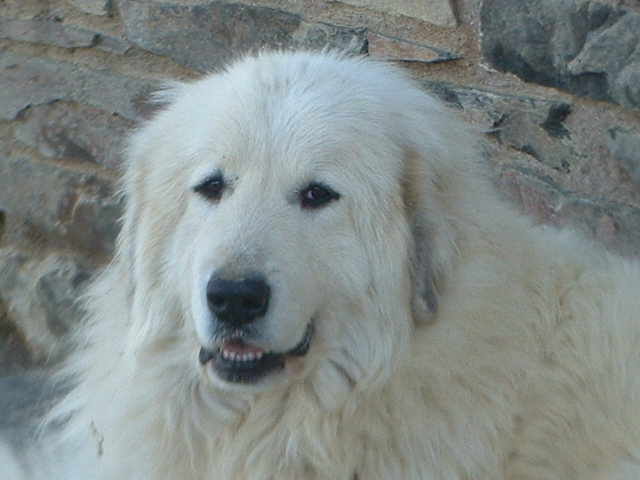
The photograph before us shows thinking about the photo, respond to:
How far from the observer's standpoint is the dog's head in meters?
2.69

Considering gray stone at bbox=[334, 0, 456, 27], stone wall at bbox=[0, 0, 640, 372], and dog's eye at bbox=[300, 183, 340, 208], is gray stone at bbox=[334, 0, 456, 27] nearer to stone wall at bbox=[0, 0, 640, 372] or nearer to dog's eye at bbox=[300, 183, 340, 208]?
stone wall at bbox=[0, 0, 640, 372]

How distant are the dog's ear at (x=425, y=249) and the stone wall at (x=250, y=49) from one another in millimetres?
1068

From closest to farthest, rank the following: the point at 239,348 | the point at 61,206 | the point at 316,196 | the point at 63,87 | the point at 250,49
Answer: the point at 239,348 < the point at 316,196 < the point at 250,49 < the point at 63,87 < the point at 61,206

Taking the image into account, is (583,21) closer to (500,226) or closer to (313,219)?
(500,226)

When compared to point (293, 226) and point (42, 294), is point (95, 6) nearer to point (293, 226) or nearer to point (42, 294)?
point (42, 294)

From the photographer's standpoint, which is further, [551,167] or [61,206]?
[61,206]

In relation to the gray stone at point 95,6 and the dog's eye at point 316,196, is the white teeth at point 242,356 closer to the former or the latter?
the dog's eye at point 316,196

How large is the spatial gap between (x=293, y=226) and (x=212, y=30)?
179 centimetres

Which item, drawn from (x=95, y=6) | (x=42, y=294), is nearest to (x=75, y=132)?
(x=95, y=6)

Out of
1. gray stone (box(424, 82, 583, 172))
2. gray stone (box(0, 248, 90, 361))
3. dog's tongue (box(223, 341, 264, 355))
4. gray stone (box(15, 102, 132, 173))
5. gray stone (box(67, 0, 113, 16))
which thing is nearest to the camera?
dog's tongue (box(223, 341, 264, 355))

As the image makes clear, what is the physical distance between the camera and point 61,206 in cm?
470

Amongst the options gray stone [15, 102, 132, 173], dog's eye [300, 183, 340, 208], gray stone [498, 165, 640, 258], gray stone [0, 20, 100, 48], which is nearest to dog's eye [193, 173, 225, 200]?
dog's eye [300, 183, 340, 208]

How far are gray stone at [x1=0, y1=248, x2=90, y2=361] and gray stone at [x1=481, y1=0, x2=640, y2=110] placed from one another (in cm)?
215

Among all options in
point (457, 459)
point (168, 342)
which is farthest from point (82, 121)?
point (457, 459)
